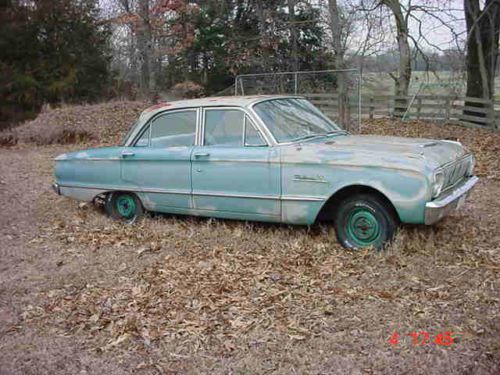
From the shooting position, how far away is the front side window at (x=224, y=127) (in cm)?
582

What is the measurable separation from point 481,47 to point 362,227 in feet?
45.3

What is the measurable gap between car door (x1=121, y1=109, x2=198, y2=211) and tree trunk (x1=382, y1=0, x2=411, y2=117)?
13.6 metres

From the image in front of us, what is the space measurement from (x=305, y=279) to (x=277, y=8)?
20133mm

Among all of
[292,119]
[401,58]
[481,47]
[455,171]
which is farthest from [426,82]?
[455,171]

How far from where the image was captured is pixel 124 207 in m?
6.82

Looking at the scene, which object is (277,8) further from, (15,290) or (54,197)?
(15,290)

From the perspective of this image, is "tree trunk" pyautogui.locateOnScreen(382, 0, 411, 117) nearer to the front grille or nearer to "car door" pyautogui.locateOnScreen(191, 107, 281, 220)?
the front grille

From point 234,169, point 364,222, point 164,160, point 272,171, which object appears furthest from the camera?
point 164,160

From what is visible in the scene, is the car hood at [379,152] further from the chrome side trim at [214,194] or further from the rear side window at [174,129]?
the rear side window at [174,129]

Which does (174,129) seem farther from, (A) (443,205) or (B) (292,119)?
(A) (443,205)

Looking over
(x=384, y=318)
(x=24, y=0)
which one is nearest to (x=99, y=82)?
(x=24, y=0)

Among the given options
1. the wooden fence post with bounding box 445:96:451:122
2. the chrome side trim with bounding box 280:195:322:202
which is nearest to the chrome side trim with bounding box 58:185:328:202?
the chrome side trim with bounding box 280:195:322:202

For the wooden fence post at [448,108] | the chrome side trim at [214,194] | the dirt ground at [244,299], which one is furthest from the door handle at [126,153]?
the wooden fence post at [448,108]

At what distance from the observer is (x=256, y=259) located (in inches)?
201
